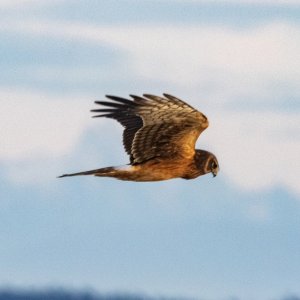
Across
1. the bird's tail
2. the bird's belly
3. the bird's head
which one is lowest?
the bird's tail

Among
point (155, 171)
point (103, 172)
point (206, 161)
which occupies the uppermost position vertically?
point (206, 161)

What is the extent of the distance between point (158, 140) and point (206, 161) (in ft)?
2.41

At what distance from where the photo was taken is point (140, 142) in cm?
2288

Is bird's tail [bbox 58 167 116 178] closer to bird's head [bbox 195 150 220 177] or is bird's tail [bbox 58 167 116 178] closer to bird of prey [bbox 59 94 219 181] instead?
bird of prey [bbox 59 94 219 181]

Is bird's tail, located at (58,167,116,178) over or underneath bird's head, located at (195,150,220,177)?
underneath

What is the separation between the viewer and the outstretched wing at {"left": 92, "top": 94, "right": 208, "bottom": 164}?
2220cm

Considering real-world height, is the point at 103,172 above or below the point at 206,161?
below

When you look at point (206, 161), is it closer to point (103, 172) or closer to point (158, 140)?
point (158, 140)

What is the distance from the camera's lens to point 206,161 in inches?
902

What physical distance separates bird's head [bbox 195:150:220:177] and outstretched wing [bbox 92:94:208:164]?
13 centimetres

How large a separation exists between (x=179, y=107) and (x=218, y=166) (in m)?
1.42

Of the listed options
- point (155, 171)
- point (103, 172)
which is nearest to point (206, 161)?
point (155, 171)

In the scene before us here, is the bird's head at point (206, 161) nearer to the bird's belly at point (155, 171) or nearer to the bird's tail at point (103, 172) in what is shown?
the bird's belly at point (155, 171)

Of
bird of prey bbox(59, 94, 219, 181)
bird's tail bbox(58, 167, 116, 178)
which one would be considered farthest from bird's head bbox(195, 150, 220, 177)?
bird's tail bbox(58, 167, 116, 178)
